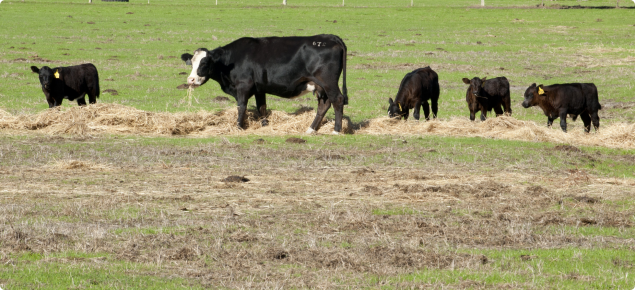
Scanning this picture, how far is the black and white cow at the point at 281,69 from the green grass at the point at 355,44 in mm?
1960

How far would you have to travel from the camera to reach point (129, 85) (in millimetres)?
24703

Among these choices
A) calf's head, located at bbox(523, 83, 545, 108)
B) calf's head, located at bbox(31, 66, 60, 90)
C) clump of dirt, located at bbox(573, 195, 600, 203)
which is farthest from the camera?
calf's head, located at bbox(523, 83, 545, 108)

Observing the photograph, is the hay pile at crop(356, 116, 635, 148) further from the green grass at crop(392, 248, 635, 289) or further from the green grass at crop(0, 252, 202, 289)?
the green grass at crop(0, 252, 202, 289)

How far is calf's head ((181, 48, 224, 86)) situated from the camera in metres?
17.1

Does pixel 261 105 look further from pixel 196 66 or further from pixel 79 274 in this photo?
pixel 79 274

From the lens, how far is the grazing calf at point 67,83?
1847 cm

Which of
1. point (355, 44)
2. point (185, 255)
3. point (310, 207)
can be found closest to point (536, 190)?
point (310, 207)

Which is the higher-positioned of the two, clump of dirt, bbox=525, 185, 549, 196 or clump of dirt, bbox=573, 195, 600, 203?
clump of dirt, bbox=573, 195, 600, 203

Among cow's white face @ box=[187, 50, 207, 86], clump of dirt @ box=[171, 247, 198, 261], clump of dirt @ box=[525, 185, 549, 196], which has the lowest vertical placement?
clump of dirt @ box=[525, 185, 549, 196]

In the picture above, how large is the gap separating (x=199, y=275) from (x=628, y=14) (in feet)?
166

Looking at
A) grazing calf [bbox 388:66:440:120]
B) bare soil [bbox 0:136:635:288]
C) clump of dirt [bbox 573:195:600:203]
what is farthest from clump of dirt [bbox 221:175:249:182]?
grazing calf [bbox 388:66:440:120]

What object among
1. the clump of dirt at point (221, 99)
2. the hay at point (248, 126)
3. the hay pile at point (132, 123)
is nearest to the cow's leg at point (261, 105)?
the hay at point (248, 126)

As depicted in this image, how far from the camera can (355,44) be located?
3634cm

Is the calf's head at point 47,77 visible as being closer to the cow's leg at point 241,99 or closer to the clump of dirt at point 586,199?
the cow's leg at point 241,99
